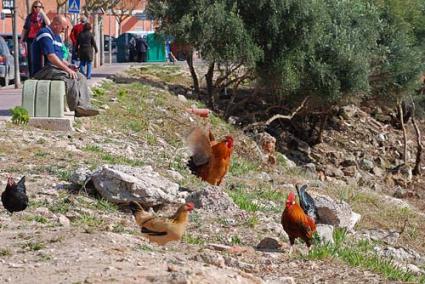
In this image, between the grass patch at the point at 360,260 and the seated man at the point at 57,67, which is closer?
the grass patch at the point at 360,260

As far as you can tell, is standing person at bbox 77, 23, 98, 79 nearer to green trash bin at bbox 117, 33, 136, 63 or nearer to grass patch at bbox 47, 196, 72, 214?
grass patch at bbox 47, 196, 72, 214

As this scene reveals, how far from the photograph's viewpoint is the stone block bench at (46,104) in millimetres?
15789

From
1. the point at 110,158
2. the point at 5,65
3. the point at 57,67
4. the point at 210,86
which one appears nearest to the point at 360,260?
the point at 110,158

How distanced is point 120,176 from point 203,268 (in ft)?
11.6

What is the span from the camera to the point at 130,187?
33.8 feet

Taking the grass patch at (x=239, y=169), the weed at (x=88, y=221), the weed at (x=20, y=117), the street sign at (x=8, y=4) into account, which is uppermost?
the street sign at (x=8, y=4)

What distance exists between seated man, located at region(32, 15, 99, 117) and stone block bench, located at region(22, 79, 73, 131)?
0.27 meters

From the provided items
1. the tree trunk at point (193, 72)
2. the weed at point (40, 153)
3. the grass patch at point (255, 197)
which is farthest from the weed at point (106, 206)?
the tree trunk at point (193, 72)

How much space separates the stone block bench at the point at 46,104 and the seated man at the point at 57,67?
0.89ft

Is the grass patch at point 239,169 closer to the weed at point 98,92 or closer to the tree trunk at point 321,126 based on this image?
the weed at point 98,92

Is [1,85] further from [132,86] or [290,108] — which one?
[290,108]

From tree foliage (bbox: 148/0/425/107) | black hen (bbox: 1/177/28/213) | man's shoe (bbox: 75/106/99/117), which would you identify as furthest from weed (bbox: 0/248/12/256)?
tree foliage (bbox: 148/0/425/107)

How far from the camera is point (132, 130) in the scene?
1888cm

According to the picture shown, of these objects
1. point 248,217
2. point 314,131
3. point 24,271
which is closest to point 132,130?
point 248,217
